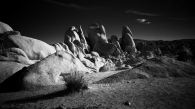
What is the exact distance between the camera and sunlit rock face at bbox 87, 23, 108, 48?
3372 cm

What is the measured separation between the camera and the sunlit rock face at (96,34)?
1328 inches

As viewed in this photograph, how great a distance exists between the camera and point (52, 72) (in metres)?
5.59

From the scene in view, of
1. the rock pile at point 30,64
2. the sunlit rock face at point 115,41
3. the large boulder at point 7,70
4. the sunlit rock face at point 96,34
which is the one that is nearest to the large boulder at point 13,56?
the rock pile at point 30,64

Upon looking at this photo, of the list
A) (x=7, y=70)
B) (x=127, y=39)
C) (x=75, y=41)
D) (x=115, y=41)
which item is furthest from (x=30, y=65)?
(x=127, y=39)

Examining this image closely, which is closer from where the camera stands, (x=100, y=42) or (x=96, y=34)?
(x=100, y=42)

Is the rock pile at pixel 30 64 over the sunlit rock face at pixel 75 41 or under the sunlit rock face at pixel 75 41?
under

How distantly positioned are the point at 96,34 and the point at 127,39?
11.3 meters

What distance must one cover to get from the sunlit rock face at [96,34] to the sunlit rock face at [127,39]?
7177 millimetres

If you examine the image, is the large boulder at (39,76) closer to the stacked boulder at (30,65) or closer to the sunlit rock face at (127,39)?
the stacked boulder at (30,65)

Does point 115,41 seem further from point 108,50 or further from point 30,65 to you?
point 30,65

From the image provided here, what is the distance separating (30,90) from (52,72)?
1329 mm

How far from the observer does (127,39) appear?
3541cm

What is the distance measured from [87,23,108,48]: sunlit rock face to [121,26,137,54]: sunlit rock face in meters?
7.18

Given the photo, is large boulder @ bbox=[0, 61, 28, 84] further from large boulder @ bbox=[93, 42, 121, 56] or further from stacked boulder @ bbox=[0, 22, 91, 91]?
large boulder @ bbox=[93, 42, 121, 56]
